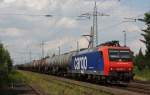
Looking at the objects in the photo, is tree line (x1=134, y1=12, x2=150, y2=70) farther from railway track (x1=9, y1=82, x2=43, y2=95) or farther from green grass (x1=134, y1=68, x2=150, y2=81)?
railway track (x1=9, y1=82, x2=43, y2=95)

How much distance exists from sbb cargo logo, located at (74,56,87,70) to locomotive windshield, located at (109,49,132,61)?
718 centimetres

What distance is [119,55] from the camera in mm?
37719

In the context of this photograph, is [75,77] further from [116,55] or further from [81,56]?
[116,55]

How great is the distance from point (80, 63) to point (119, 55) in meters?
10.8

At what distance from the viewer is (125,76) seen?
36.8 metres

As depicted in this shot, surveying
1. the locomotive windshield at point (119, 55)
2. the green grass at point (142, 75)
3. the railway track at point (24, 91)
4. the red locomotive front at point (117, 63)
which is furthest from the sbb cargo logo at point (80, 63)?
the green grass at point (142, 75)

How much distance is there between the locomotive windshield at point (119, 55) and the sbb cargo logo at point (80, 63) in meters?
7.18

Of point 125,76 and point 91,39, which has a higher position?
point 91,39

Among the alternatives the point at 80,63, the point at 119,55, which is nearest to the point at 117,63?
the point at 119,55

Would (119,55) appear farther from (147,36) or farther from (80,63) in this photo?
(147,36)

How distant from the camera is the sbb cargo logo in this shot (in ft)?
148

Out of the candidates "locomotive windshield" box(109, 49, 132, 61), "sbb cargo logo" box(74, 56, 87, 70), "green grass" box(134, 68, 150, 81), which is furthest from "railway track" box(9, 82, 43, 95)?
"green grass" box(134, 68, 150, 81)

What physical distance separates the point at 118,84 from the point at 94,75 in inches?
92.7

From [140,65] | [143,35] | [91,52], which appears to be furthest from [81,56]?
[143,35]
